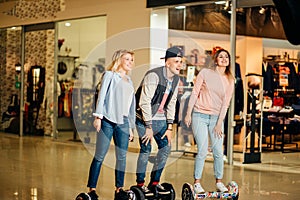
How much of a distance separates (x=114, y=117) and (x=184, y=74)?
5.51m

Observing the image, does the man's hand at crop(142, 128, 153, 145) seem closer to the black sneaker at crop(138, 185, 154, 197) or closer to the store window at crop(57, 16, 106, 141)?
the black sneaker at crop(138, 185, 154, 197)

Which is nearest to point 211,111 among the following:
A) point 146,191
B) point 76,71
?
point 146,191

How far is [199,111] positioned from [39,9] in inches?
332

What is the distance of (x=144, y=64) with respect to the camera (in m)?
10.7

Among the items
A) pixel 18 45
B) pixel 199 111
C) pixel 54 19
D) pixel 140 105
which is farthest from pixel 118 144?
pixel 18 45

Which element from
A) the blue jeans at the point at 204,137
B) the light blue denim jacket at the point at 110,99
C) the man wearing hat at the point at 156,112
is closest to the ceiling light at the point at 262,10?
the blue jeans at the point at 204,137

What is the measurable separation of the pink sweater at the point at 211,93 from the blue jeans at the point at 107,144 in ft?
3.12

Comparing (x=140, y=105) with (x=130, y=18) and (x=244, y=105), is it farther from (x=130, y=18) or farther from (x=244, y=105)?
(x=130, y=18)

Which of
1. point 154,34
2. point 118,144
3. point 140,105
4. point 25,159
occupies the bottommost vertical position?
point 25,159

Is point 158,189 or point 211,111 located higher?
point 211,111

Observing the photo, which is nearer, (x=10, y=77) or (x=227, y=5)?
(x=227, y=5)

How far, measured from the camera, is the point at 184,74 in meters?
11.0

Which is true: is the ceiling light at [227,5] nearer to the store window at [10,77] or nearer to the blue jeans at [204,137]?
the blue jeans at [204,137]

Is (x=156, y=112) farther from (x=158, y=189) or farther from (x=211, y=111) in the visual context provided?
(x=158, y=189)
